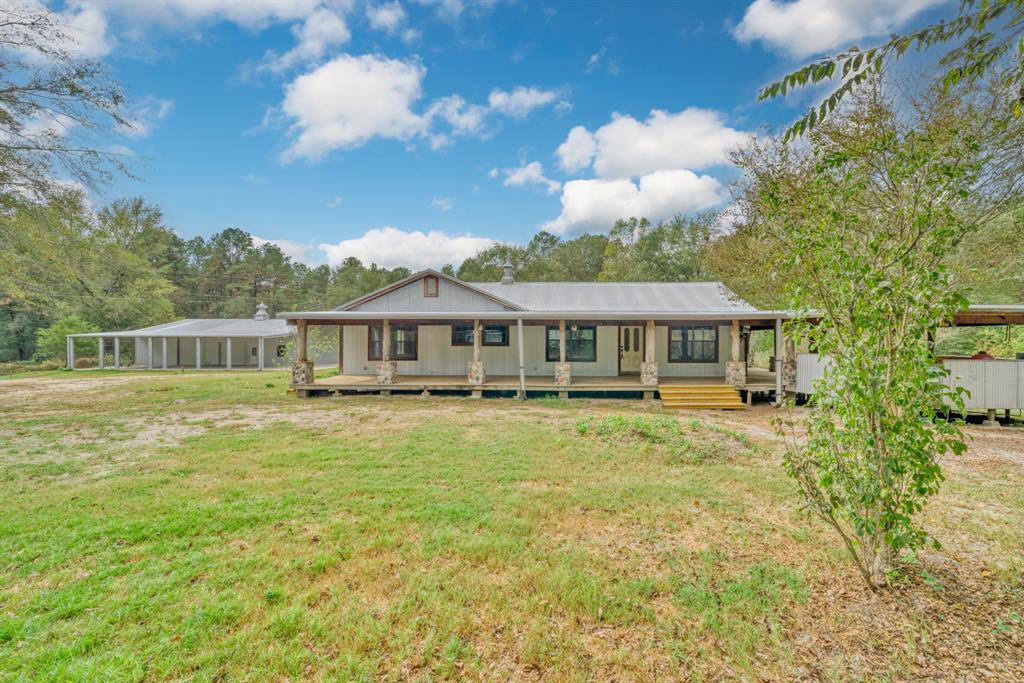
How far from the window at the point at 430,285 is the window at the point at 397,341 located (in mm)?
1506

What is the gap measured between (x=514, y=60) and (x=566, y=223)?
1147 inches

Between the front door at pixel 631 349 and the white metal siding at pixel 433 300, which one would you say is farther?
the front door at pixel 631 349

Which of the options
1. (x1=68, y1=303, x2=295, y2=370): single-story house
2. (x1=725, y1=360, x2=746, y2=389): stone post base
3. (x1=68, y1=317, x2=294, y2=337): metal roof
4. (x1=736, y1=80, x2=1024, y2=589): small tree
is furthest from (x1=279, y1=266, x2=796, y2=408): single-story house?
(x1=68, y1=303, x2=295, y2=370): single-story house

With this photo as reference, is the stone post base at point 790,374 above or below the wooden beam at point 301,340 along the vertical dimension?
below

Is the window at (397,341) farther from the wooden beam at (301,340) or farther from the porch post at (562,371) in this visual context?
the porch post at (562,371)

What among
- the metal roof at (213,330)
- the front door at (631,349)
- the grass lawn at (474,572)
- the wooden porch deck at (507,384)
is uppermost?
the metal roof at (213,330)

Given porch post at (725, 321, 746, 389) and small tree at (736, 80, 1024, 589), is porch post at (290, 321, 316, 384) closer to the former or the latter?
porch post at (725, 321, 746, 389)

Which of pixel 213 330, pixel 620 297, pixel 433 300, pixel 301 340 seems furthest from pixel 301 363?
pixel 213 330

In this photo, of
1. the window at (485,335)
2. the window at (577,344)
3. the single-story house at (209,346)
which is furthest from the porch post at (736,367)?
the single-story house at (209,346)

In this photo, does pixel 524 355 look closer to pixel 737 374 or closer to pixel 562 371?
pixel 562 371

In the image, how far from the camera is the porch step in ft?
38.9

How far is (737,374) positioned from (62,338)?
38.3 meters

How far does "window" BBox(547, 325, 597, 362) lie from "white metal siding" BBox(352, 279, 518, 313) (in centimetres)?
240

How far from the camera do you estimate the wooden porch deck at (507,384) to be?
1279 centimetres
